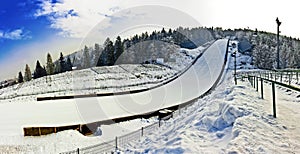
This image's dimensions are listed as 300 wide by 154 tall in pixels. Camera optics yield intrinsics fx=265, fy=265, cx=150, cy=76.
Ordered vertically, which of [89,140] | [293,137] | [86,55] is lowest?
[89,140]

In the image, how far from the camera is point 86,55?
65.9 metres

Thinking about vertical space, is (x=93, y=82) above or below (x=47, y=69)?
below

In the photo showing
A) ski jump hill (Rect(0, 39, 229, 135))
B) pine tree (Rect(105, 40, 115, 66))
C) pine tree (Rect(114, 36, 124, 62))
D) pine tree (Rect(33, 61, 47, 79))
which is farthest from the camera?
pine tree (Rect(114, 36, 124, 62))

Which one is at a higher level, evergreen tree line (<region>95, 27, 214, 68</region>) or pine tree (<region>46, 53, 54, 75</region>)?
evergreen tree line (<region>95, 27, 214, 68</region>)

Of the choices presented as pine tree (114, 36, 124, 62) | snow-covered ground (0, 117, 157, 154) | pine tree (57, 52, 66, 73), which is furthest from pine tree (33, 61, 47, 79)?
snow-covered ground (0, 117, 157, 154)

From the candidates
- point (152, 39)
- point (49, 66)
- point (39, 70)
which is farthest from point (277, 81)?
point (152, 39)

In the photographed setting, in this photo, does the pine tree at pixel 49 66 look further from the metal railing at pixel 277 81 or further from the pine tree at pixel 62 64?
the metal railing at pixel 277 81

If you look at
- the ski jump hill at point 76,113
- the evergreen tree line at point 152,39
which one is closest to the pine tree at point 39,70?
the evergreen tree line at point 152,39

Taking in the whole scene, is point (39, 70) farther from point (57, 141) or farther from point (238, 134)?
point (238, 134)

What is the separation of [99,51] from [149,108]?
177 ft

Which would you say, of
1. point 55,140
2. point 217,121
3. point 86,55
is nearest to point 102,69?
point 86,55

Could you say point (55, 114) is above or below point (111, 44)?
below

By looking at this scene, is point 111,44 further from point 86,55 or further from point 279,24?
point 279,24

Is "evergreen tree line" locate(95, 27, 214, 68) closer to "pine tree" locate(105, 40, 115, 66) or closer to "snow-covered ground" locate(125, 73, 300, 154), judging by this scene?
"pine tree" locate(105, 40, 115, 66)
